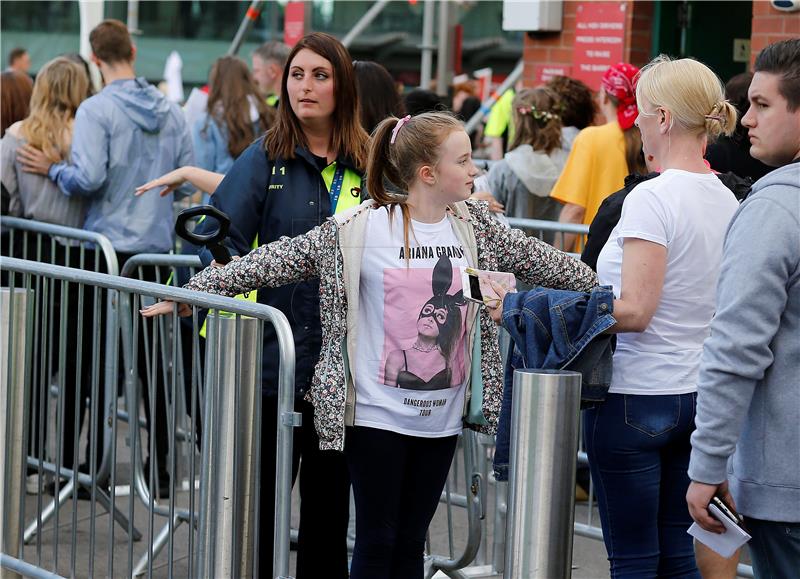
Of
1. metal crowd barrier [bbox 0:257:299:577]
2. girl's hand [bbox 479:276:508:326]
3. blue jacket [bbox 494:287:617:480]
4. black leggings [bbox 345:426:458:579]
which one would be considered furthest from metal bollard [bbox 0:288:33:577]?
blue jacket [bbox 494:287:617:480]

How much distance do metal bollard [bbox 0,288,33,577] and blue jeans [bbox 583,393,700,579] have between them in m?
2.05

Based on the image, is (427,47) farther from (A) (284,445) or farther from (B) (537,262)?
(A) (284,445)

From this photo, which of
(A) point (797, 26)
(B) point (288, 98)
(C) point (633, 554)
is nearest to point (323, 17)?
(A) point (797, 26)

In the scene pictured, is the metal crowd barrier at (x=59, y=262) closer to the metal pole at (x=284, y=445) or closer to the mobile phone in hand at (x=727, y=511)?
the metal pole at (x=284, y=445)

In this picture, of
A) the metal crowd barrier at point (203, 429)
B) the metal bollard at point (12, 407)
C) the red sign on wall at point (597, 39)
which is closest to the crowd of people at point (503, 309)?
the metal crowd barrier at point (203, 429)

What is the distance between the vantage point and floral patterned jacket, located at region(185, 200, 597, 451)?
143 inches

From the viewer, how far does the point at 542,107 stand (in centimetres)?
720

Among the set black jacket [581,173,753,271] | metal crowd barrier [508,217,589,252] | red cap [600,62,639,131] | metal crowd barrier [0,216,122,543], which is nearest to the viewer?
black jacket [581,173,753,271]

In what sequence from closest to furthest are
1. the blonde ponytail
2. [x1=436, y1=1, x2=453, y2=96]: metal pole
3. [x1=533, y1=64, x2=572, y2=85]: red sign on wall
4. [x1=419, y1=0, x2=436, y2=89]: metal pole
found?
the blonde ponytail < [x1=533, y1=64, x2=572, y2=85]: red sign on wall < [x1=436, y1=1, x2=453, y2=96]: metal pole < [x1=419, y1=0, x2=436, y2=89]: metal pole

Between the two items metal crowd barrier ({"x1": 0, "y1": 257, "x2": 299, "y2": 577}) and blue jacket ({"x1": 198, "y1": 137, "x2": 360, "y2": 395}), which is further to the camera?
blue jacket ({"x1": 198, "y1": 137, "x2": 360, "y2": 395})

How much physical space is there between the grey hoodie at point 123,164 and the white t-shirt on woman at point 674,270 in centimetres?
371

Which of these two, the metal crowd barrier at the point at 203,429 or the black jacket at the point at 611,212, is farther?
the black jacket at the point at 611,212

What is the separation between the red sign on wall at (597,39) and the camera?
9703 millimetres

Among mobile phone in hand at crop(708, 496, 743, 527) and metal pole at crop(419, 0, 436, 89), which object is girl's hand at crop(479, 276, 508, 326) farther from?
metal pole at crop(419, 0, 436, 89)
